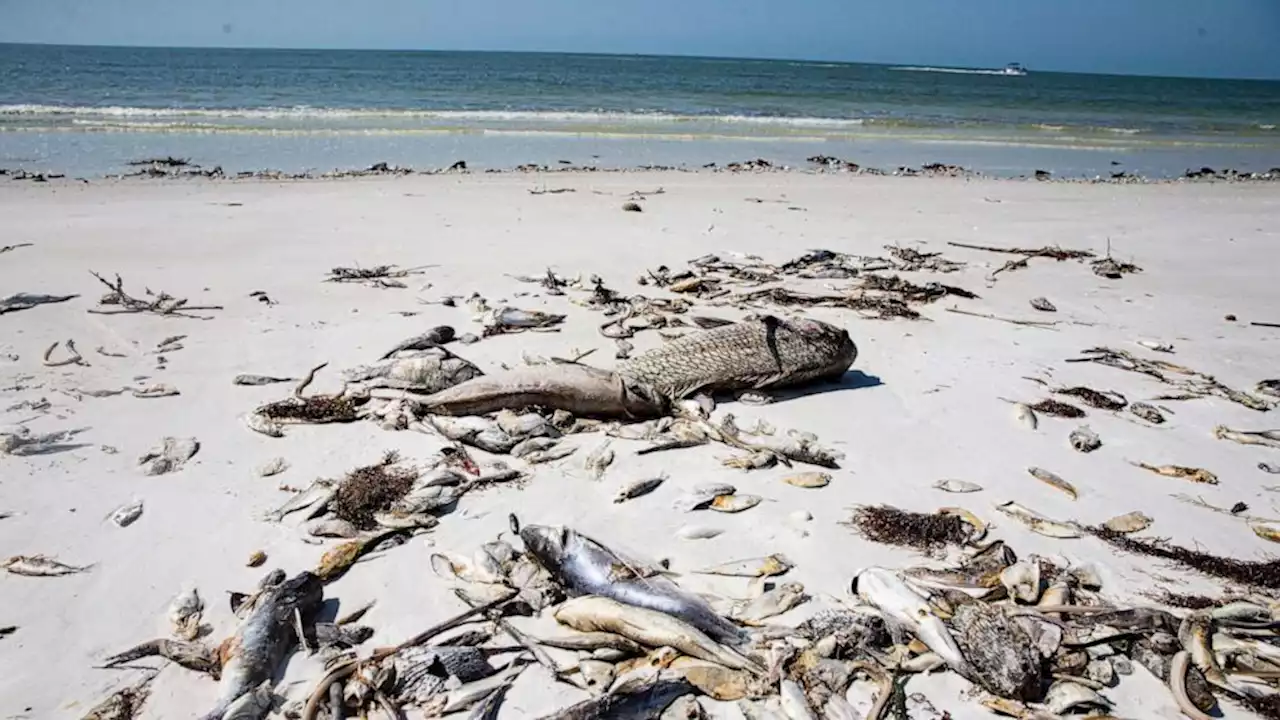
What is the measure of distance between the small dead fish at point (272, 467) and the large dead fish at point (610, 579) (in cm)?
165

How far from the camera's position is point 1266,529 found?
4.00m

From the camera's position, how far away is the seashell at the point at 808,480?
14.1 feet

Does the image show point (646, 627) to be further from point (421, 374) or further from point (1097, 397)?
point (1097, 397)

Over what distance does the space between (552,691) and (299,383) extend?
3.44 metres

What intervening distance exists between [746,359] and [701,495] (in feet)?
4.41

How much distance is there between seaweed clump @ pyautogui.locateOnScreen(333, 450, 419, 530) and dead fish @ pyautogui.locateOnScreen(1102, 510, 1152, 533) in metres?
3.60

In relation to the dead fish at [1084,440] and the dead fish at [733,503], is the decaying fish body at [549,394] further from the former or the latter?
the dead fish at [1084,440]

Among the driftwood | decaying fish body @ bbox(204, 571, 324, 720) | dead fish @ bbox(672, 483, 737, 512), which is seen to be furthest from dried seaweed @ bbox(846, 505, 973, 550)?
the driftwood

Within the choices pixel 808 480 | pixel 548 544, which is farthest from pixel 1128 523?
pixel 548 544

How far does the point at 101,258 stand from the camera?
27.4 ft

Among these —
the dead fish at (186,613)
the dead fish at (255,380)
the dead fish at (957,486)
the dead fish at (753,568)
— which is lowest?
the dead fish at (186,613)

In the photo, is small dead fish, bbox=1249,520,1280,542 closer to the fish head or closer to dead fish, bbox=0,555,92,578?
the fish head

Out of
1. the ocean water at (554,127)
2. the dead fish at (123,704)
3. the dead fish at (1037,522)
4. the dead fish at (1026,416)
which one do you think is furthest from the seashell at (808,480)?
the ocean water at (554,127)

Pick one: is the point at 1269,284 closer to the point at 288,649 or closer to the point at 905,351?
the point at 905,351
